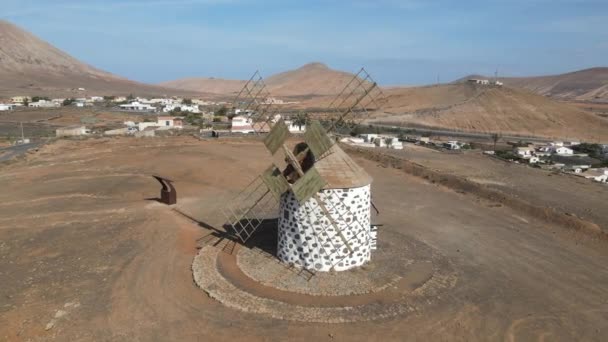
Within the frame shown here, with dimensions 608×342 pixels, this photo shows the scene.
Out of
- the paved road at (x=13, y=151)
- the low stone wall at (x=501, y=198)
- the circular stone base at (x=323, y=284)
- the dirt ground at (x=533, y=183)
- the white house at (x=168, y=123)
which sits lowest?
the paved road at (x=13, y=151)

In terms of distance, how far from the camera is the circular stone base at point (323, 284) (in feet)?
45.7

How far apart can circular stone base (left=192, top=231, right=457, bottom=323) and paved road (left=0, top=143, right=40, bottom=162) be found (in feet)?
121

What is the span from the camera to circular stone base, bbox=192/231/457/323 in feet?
45.7

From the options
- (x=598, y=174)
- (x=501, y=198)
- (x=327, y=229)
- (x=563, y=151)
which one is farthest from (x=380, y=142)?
(x=327, y=229)

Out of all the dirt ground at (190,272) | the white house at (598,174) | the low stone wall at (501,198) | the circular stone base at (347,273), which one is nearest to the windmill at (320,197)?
the circular stone base at (347,273)

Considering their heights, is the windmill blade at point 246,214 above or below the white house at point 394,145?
below

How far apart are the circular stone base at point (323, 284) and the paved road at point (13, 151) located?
3675 cm

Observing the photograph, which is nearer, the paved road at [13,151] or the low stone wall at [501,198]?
the low stone wall at [501,198]

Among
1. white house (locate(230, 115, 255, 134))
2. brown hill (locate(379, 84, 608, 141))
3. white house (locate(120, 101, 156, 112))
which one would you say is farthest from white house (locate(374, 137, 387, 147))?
white house (locate(120, 101, 156, 112))

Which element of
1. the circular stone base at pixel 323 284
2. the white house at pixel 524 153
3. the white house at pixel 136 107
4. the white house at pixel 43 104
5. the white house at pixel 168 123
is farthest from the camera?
the white house at pixel 136 107

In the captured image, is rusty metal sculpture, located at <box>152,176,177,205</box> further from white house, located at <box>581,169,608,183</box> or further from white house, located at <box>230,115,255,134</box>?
white house, located at <box>230,115,255,134</box>

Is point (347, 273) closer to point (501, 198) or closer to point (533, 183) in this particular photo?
point (501, 198)

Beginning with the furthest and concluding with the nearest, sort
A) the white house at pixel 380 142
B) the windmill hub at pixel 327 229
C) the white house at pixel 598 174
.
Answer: the white house at pixel 380 142, the white house at pixel 598 174, the windmill hub at pixel 327 229

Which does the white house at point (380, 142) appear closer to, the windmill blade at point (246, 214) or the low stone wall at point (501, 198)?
the low stone wall at point (501, 198)
